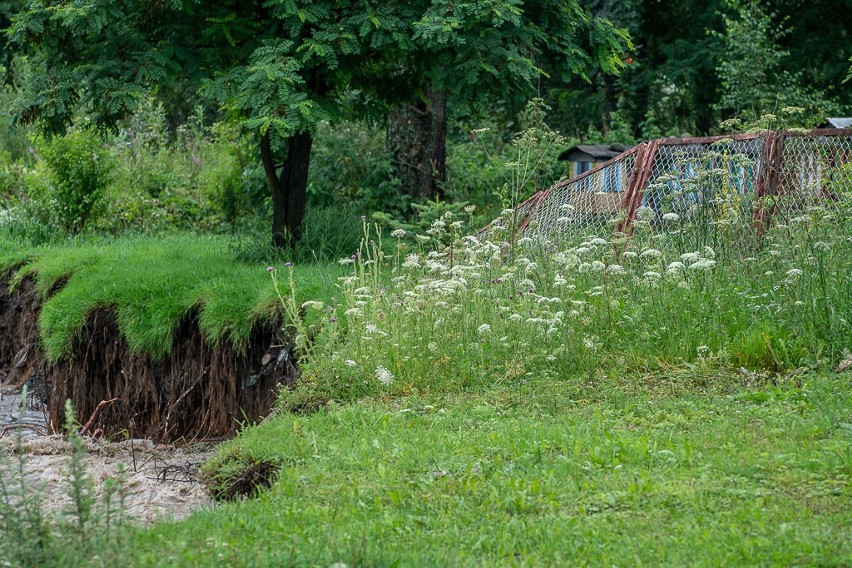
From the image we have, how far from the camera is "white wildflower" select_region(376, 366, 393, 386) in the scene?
6789 millimetres

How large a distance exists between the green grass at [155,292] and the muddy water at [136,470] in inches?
39.6

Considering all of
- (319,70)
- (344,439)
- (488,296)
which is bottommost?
(344,439)

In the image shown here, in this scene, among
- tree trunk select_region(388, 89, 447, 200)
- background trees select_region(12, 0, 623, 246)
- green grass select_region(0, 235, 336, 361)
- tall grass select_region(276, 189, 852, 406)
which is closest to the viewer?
tall grass select_region(276, 189, 852, 406)

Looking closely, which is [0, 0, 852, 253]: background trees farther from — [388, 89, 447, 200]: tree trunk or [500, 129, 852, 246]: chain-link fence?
[388, 89, 447, 200]: tree trunk

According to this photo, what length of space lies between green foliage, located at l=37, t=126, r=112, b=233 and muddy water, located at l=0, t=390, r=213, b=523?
6.04 m

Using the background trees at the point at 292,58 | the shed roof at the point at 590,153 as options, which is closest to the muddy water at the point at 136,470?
the background trees at the point at 292,58

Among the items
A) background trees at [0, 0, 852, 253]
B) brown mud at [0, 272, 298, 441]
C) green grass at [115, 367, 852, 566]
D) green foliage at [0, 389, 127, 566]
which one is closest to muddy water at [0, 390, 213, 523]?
green grass at [115, 367, 852, 566]

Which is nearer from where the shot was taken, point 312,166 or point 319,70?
point 319,70

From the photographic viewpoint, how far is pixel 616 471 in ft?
16.6

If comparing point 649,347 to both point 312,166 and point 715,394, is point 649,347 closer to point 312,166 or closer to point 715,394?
point 715,394

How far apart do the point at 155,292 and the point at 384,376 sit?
146 inches

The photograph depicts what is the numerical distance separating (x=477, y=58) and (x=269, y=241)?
11.0 feet

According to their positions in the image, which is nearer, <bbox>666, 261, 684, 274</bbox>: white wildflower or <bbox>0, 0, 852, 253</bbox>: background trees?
<bbox>666, 261, 684, 274</bbox>: white wildflower

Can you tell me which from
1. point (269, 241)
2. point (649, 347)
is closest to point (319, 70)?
point (269, 241)
